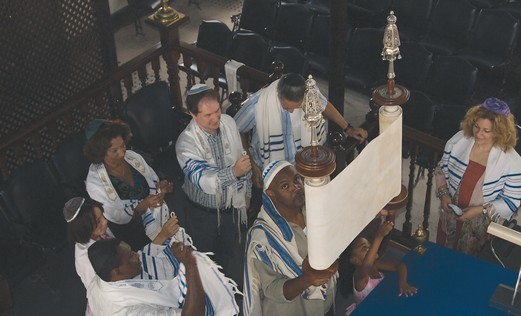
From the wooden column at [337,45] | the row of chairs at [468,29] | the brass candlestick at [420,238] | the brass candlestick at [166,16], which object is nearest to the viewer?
the brass candlestick at [420,238]

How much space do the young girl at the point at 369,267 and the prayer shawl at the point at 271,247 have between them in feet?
1.33

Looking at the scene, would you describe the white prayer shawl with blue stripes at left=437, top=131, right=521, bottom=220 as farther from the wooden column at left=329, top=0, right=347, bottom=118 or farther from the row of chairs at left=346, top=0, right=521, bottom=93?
the row of chairs at left=346, top=0, right=521, bottom=93

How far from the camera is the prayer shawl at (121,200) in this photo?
5656mm

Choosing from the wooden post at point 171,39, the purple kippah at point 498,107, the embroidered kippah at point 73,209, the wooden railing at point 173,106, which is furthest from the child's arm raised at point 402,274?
the wooden post at point 171,39

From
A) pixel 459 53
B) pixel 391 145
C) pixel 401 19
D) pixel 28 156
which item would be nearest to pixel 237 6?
pixel 401 19

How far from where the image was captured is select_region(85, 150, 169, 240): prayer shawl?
566 centimetres

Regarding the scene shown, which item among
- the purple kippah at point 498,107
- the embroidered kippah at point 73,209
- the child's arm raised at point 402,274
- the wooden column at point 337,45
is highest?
the wooden column at point 337,45

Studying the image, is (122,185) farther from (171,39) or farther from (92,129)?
(171,39)

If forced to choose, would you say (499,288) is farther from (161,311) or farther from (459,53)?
(459,53)

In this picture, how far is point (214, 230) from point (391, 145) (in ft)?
8.11

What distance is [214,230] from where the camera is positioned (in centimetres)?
599

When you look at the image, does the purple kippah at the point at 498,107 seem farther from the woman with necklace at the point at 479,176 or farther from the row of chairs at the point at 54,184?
the row of chairs at the point at 54,184

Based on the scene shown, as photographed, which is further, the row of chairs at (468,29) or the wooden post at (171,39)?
the row of chairs at (468,29)

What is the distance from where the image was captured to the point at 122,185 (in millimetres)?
5734
